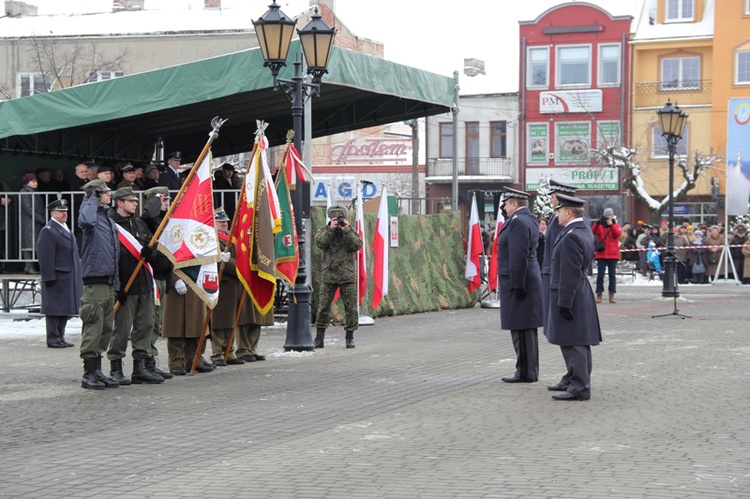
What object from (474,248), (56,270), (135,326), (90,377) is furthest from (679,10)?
(90,377)

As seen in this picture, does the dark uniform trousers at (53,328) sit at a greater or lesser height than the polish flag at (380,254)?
lesser

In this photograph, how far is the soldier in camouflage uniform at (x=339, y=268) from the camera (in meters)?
16.1

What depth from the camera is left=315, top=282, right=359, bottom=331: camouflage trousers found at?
16.0 meters

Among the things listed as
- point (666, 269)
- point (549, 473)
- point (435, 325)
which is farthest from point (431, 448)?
point (666, 269)

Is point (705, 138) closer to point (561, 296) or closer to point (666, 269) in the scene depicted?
point (666, 269)

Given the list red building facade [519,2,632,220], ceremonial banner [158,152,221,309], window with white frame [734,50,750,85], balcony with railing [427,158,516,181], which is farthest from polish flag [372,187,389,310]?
balcony with railing [427,158,516,181]

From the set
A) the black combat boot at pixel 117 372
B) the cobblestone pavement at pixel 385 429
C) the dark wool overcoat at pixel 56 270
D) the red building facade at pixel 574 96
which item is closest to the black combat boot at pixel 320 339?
the cobblestone pavement at pixel 385 429

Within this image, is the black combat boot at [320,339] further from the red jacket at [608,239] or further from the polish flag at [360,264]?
the red jacket at [608,239]

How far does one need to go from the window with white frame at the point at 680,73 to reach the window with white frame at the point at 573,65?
11.8 ft

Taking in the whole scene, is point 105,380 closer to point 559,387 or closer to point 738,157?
point 559,387

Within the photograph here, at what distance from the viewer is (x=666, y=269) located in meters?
26.2

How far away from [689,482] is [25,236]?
15.2m

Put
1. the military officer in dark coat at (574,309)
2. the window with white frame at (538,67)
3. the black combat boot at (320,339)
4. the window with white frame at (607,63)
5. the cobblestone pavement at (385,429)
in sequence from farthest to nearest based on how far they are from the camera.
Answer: the window with white frame at (538,67) < the window with white frame at (607,63) < the black combat boot at (320,339) < the military officer in dark coat at (574,309) < the cobblestone pavement at (385,429)

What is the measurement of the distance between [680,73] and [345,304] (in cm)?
4352
